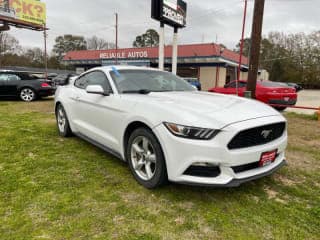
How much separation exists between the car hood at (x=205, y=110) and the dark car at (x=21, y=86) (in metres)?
10.1

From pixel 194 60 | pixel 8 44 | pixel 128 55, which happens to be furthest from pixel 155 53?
pixel 8 44

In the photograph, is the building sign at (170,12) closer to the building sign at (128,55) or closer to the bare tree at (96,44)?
the building sign at (128,55)

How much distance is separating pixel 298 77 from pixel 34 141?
168ft

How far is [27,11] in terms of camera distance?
28.3m

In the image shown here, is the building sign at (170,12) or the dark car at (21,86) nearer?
the dark car at (21,86)

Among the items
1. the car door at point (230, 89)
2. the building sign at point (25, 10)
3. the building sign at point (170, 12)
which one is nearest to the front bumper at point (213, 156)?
the car door at point (230, 89)

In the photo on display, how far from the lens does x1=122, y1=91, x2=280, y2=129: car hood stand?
7.89ft

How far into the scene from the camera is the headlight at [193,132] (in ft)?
7.75

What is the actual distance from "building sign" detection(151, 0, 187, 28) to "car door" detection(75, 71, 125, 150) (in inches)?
372

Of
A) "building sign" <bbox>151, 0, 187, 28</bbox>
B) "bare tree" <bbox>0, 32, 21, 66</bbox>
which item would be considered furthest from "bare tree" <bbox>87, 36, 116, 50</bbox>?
"building sign" <bbox>151, 0, 187, 28</bbox>

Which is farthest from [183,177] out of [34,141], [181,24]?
[181,24]

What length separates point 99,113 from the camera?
3625 mm

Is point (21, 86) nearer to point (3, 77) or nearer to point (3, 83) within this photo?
point (3, 83)

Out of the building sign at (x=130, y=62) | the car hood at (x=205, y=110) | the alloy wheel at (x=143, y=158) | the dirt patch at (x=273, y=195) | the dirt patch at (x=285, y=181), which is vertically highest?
the building sign at (x=130, y=62)
